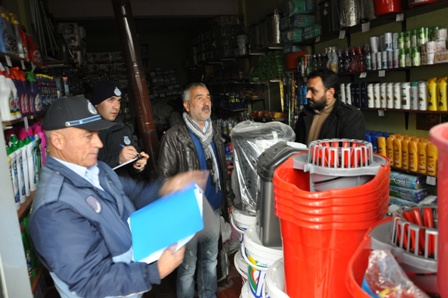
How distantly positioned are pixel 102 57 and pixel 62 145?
8.56 m

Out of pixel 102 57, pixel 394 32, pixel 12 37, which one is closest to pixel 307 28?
pixel 394 32

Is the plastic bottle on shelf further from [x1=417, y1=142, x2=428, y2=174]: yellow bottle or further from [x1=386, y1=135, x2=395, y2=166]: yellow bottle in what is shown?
[x1=417, y1=142, x2=428, y2=174]: yellow bottle

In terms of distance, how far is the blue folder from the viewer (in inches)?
48.8

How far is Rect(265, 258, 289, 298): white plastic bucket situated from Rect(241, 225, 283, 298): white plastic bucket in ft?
0.15

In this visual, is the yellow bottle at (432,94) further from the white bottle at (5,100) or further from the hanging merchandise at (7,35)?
the hanging merchandise at (7,35)

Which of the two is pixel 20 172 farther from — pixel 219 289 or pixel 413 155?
pixel 413 155

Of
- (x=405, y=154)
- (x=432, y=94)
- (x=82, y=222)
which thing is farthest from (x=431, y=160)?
(x=82, y=222)

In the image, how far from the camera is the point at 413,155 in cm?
331

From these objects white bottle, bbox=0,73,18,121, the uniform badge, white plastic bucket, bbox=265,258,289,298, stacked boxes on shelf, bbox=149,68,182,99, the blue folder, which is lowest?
white plastic bucket, bbox=265,258,289,298

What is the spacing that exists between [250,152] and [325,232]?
922mm

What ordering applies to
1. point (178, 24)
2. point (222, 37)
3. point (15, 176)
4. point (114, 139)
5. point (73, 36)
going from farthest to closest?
1. point (178, 24)
2. point (222, 37)
3. point (73, 36)
4. point (114, 139)
5. point (15, 176)

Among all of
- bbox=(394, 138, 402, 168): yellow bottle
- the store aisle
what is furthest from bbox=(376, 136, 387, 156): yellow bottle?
the store aisle

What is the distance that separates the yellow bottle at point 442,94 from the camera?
2.96 metres

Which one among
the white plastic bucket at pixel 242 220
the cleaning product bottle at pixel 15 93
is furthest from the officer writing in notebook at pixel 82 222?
the cleaning product bottle at pixel 15 93
